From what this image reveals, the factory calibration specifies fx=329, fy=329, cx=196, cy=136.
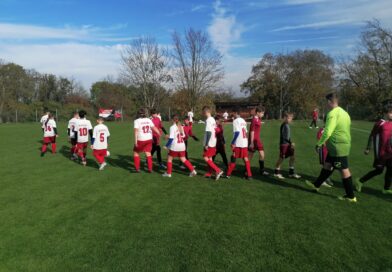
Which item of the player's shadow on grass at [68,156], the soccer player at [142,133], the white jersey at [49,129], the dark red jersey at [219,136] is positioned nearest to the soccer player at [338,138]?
the dark red jersey at [219,136]

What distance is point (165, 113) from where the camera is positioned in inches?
2071

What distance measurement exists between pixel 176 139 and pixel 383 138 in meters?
4.70

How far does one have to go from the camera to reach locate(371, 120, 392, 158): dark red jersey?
6715mm

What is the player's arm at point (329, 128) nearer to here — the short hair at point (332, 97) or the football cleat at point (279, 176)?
the short hair at point (332, 97)

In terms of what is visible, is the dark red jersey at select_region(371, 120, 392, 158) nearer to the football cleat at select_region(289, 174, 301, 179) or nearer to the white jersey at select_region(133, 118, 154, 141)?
the football cleat at select_region(289, 174, 301, 179)

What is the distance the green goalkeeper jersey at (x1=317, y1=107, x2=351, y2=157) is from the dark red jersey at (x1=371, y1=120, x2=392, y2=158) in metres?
1.17

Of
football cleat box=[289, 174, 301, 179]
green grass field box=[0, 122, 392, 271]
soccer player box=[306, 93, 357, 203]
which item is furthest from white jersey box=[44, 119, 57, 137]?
soccer player box=[306, 93, 357, 203]

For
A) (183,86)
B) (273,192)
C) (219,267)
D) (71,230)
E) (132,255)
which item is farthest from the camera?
(183,86)

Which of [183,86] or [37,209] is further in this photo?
[183,86]

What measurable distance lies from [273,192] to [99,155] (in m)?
5.49

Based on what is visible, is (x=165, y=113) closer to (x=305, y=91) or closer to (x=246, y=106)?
(x=246, y=106)

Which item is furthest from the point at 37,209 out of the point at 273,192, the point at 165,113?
the point at 165,113

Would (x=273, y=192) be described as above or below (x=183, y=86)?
below

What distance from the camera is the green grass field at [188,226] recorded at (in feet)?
13.3
